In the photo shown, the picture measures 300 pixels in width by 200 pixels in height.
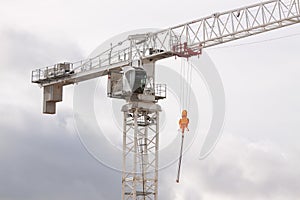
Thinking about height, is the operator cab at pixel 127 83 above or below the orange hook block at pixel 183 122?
above

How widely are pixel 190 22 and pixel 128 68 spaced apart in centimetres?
658

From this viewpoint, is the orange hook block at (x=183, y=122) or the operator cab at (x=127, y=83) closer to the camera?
the orange hook block at (x=183, y=122)

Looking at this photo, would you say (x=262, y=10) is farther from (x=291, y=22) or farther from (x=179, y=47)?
(x=179, y=47)

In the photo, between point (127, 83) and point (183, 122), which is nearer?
point (183, 122)

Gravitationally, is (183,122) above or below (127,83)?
below

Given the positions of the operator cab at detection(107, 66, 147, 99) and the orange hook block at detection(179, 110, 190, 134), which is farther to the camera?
the operator cab at detection(107, 66, 147, 99)

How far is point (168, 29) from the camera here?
216 feet

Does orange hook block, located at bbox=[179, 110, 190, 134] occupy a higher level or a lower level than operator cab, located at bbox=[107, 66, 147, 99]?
lower

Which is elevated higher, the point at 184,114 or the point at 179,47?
the point at 179,47

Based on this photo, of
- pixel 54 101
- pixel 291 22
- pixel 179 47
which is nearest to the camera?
pixel 291 22

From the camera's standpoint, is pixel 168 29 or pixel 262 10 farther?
pixel 168 29

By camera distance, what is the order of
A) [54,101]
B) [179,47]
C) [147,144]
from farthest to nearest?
1. [54,101]
2. [147,144]
3. [179,47]

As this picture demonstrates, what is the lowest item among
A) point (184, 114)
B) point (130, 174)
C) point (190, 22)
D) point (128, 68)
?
point (130, 174)

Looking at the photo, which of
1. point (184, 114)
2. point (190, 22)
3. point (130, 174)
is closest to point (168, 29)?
point (190, 22)
